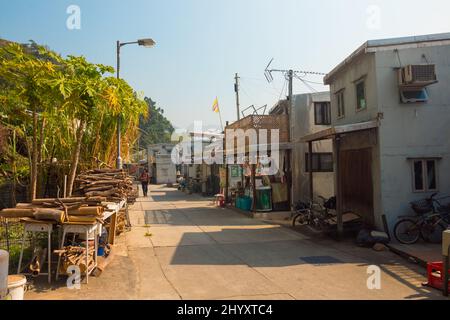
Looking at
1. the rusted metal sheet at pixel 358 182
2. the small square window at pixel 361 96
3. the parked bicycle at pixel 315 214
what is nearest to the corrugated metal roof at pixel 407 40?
the small square window at pixel 361 96

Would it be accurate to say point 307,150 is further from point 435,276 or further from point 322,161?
point 435,276

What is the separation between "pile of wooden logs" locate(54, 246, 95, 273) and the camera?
22.4 feet

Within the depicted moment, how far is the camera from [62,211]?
6824mm

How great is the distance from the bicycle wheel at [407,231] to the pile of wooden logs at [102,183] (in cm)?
726

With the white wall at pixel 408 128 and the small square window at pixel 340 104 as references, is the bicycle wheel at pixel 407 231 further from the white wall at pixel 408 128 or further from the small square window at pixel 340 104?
the small square window at pixel 340 104

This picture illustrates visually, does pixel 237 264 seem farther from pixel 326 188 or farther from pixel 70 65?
pixel 326 188

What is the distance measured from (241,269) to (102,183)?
Result: 3745 mm

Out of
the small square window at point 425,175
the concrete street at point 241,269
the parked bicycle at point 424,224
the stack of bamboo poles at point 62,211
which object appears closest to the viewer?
the concrete street at point 241,269

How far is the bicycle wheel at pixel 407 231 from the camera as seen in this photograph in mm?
10131

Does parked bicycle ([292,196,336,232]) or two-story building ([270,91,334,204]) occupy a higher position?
two-story building ([270,91,334,204])

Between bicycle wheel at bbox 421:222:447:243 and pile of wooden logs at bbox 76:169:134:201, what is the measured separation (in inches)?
308

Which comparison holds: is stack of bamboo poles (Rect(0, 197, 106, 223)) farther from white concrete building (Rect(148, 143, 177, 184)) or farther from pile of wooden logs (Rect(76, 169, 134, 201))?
white concrete building (Rect(148, 143, 177, 184))

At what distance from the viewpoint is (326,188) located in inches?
698

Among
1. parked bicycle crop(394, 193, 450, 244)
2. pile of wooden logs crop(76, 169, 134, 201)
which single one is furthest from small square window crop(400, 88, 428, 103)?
pile of wooden logs crop(76, 169, 134, 201)
